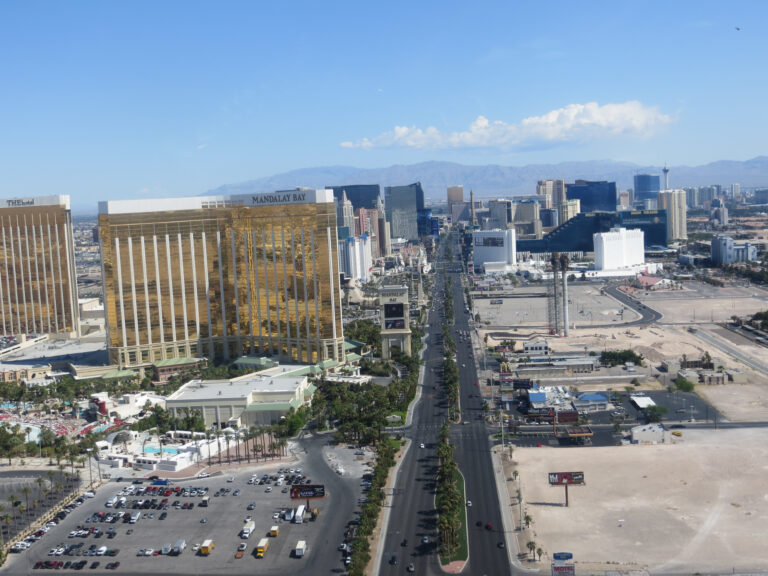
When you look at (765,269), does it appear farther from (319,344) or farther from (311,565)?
(311,565)

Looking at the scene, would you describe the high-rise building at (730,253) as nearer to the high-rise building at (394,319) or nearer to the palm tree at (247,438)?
the high-rise building at (394,319)

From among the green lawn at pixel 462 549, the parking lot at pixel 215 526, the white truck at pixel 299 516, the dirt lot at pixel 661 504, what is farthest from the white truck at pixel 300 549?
the dirt lot at pixel 661 504

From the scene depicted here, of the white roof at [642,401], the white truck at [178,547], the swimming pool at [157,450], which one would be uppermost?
the white roof at [642,401]

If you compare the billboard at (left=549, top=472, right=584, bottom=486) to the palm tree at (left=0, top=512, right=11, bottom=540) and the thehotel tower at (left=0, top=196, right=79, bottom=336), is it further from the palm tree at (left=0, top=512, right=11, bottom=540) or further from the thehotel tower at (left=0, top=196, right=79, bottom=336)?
the thehotel tower at (left=0, top=196, right=79, bottom=336)

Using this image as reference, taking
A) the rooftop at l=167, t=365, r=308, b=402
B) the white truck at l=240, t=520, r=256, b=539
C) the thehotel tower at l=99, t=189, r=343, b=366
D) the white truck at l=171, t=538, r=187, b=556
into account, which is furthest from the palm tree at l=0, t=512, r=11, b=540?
the thehotel tower at l=99, t=189, r=343, b=366

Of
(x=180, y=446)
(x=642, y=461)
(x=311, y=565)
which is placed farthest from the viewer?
(x=180, y=446)

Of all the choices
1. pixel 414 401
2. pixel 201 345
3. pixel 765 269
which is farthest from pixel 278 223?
pixel 765 269
